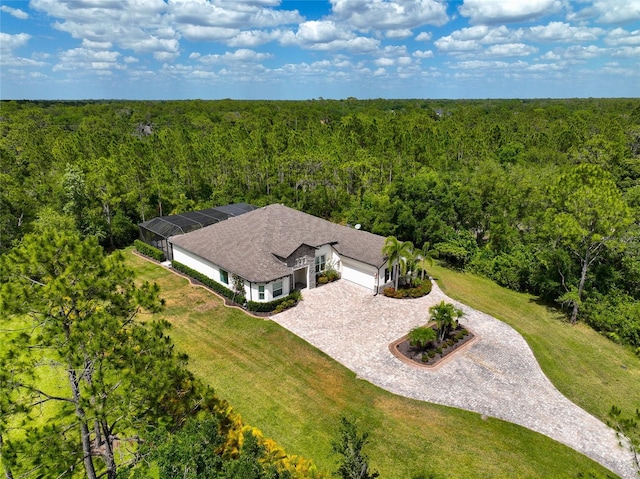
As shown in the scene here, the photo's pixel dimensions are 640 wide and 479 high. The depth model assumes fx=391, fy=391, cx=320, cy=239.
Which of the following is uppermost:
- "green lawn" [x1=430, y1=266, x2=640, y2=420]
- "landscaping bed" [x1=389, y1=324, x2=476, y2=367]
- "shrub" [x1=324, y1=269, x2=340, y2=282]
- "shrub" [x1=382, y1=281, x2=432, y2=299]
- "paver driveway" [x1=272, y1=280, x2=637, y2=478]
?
"shrub" [x1=324, y1=269, x2=340, y2=282]

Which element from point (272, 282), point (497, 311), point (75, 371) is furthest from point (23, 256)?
point (497, 311)

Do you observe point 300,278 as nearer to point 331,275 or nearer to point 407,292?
point 331,275

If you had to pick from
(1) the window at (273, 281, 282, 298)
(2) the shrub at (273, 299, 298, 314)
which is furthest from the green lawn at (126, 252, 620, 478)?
(1) the window at (273, 281, 282, 298)

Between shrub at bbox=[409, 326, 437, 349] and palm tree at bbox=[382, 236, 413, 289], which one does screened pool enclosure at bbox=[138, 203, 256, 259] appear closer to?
palm tree at bbox=[382, 236, 413, 289]

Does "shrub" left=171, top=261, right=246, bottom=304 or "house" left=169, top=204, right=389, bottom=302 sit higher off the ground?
"house" left=169, top=204, right=389, bottom=302

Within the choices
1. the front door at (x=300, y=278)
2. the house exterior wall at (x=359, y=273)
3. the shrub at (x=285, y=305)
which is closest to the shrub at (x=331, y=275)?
the house exterior wall at (x=359, y=273)

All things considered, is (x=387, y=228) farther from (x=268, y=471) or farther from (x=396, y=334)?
(x=268, y=471)
